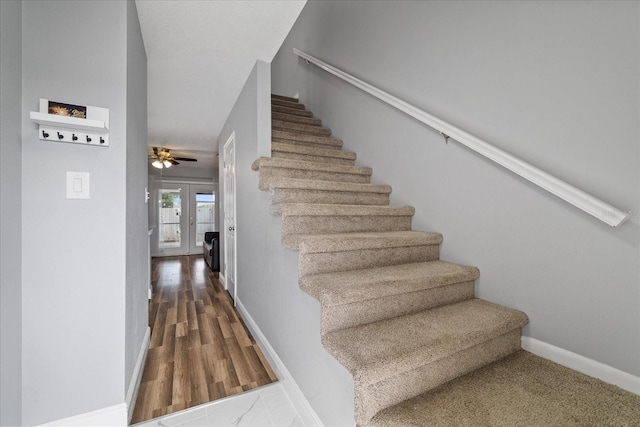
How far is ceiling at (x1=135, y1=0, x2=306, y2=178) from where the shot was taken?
1957mm

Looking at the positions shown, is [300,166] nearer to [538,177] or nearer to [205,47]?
[205,47]

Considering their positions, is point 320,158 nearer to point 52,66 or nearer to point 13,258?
point 52,66

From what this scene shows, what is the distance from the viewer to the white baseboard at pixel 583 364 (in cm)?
113

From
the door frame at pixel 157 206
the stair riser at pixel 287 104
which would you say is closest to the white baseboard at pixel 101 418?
the stair riser at pixel 287 104

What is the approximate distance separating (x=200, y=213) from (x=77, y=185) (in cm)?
745

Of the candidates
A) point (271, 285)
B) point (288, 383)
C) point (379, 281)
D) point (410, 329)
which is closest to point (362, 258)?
point (379, 281)

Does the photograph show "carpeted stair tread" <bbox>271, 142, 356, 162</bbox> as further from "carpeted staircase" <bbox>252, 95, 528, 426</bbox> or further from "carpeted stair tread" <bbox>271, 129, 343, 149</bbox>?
"carpeted staircase" <bbox>252, 95, 528, 426</bbox>

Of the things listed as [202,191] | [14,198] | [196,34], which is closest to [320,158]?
[196,34]

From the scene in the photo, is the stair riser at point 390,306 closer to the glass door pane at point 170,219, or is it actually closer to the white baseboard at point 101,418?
the white baseboard at point 101,418

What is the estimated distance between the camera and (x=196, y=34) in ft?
7.23

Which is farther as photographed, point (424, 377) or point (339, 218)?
point (339, 218)

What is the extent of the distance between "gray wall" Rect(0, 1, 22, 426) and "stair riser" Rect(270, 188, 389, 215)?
1265 mm

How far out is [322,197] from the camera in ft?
6.98

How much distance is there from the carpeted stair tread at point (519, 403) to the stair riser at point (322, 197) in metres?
1.28
